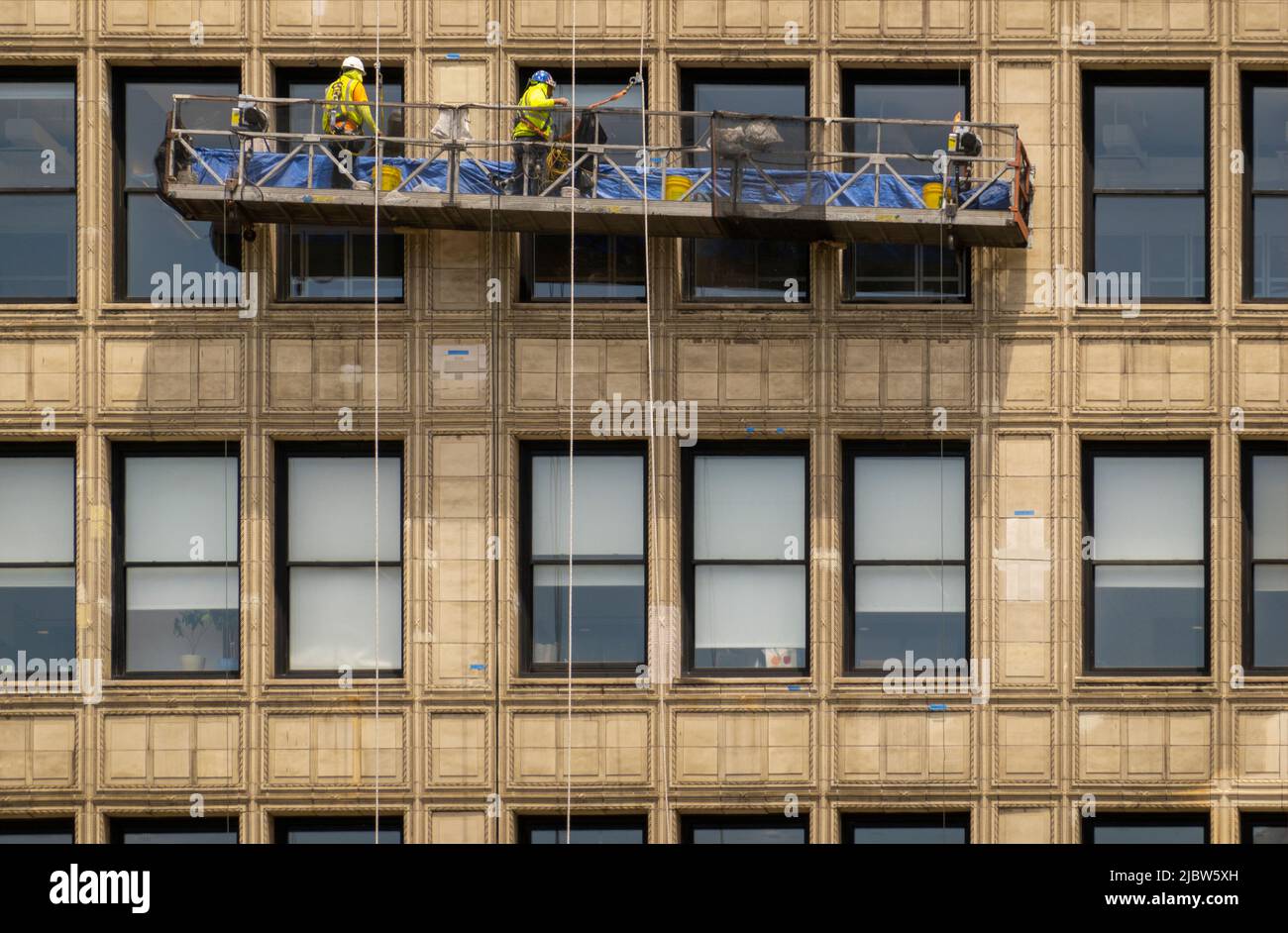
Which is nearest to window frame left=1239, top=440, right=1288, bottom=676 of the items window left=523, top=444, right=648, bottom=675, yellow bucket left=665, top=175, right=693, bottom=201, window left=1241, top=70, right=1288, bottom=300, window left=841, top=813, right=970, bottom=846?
window left=1241, top=70, right=1288, bottom=300

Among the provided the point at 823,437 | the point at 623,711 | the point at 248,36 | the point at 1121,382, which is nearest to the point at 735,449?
the point at 823,437

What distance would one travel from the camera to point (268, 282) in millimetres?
16031

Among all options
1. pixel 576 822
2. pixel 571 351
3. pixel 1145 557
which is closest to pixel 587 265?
pixel 571 351

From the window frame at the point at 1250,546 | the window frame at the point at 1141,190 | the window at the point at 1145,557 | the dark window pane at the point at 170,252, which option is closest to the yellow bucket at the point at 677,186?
the window frame at the point at 1141,190

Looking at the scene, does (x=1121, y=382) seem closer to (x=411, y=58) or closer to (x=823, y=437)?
(x=823, y=437)

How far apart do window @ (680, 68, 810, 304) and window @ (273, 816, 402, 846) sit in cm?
606

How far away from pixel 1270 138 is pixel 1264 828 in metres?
6.88

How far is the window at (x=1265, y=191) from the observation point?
1608cm

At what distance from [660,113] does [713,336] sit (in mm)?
2226

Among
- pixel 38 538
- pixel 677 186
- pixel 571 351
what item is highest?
pixel 677 186

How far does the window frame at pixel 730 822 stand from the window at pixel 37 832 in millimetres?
6067

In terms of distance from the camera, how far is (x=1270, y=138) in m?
16.2

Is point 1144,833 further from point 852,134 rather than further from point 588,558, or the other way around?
point 852,134

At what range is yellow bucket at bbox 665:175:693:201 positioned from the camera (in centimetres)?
1529
